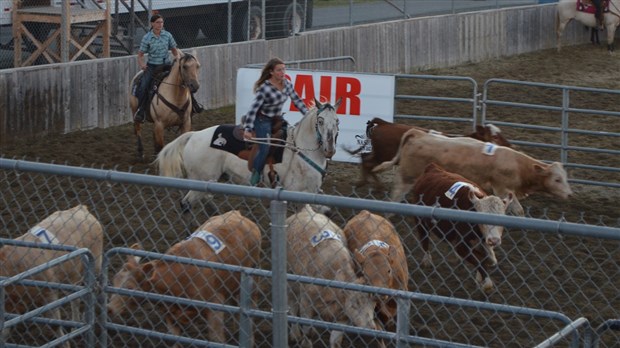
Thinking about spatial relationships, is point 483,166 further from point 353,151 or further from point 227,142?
point 227,142

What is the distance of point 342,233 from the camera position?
886 cm

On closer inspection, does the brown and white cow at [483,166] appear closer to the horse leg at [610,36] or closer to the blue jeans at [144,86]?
the blue jeans at [144,86]

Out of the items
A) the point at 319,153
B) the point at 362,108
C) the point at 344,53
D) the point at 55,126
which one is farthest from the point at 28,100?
the point at 344,53

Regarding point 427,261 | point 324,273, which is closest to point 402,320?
point 324,273

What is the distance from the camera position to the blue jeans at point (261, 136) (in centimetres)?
1234

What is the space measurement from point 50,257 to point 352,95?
24.5 ft

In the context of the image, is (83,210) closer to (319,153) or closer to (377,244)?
(377,244)

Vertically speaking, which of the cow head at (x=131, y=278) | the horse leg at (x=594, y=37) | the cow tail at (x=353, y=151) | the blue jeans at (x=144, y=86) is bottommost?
the cow head at (x=131, y=278)

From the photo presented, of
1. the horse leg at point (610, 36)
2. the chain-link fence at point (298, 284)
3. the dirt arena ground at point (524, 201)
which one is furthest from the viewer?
the horse leg at point (610, 36)

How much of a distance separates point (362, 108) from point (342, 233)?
668 cm

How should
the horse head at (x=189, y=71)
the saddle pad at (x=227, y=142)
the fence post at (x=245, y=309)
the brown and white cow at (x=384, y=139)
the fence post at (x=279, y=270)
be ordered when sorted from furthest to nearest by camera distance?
1. the horse head at (x=189, y=71)
2. the brown and white cow at (x=384, y=139)
3. the saddle pad at (x=227, y=142)
4. the fence post at (x=245, y=309)
5. the fence post at (x=279, y=270)

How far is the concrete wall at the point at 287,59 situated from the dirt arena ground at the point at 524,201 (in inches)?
14.8

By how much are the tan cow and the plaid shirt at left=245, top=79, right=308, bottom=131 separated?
10.7ft

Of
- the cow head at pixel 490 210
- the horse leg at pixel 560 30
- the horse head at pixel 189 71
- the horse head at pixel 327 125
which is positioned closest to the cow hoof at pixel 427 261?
the cow head at pixel 490 210
